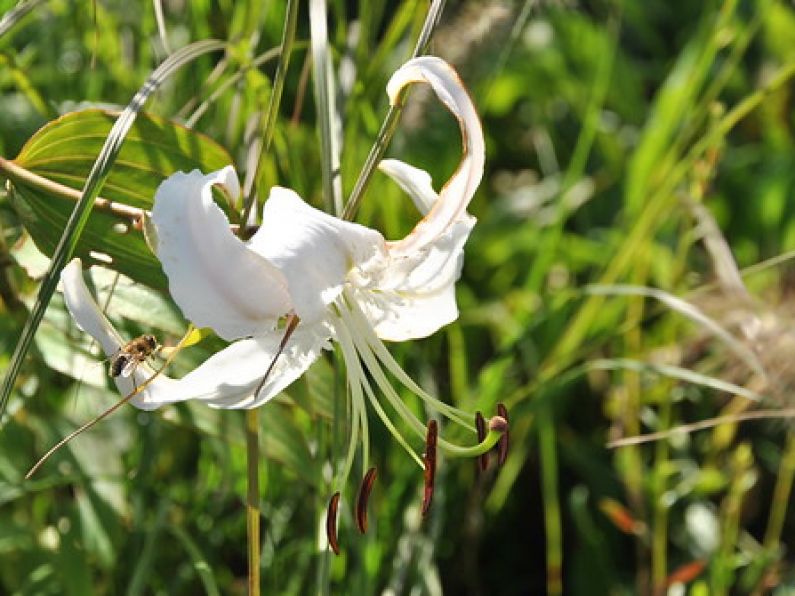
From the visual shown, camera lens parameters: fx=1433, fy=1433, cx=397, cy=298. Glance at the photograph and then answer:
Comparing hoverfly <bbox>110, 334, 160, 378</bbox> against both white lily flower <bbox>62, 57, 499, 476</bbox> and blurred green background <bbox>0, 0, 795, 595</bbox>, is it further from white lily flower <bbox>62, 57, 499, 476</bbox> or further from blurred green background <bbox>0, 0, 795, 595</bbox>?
blurred green background <bbox>0, 0, 795, 595</bbox>

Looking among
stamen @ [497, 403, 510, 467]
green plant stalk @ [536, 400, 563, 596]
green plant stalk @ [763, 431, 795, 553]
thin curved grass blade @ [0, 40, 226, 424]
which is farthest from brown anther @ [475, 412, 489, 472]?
green plant stalk @ [763, 431, 795, 553]

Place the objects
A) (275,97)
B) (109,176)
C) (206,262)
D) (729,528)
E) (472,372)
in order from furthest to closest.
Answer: (472,372) → (729,528) → (109,176) → (275,97) → (206,262)

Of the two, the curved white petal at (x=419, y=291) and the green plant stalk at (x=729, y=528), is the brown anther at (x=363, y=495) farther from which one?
the green plant stalk at (x=729, y=528)

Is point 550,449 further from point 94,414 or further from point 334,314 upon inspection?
point 334,314

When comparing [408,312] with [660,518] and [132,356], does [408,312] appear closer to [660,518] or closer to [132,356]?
[132,356]

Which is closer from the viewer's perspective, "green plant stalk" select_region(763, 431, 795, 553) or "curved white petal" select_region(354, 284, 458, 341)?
"curved white petal" select_region(354, 284, 458, 341)

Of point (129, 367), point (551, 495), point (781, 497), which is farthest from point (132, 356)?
point (781, 497)

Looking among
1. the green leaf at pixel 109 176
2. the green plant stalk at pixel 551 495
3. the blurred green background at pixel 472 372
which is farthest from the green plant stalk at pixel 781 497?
the green leaf at pixel 109 176
